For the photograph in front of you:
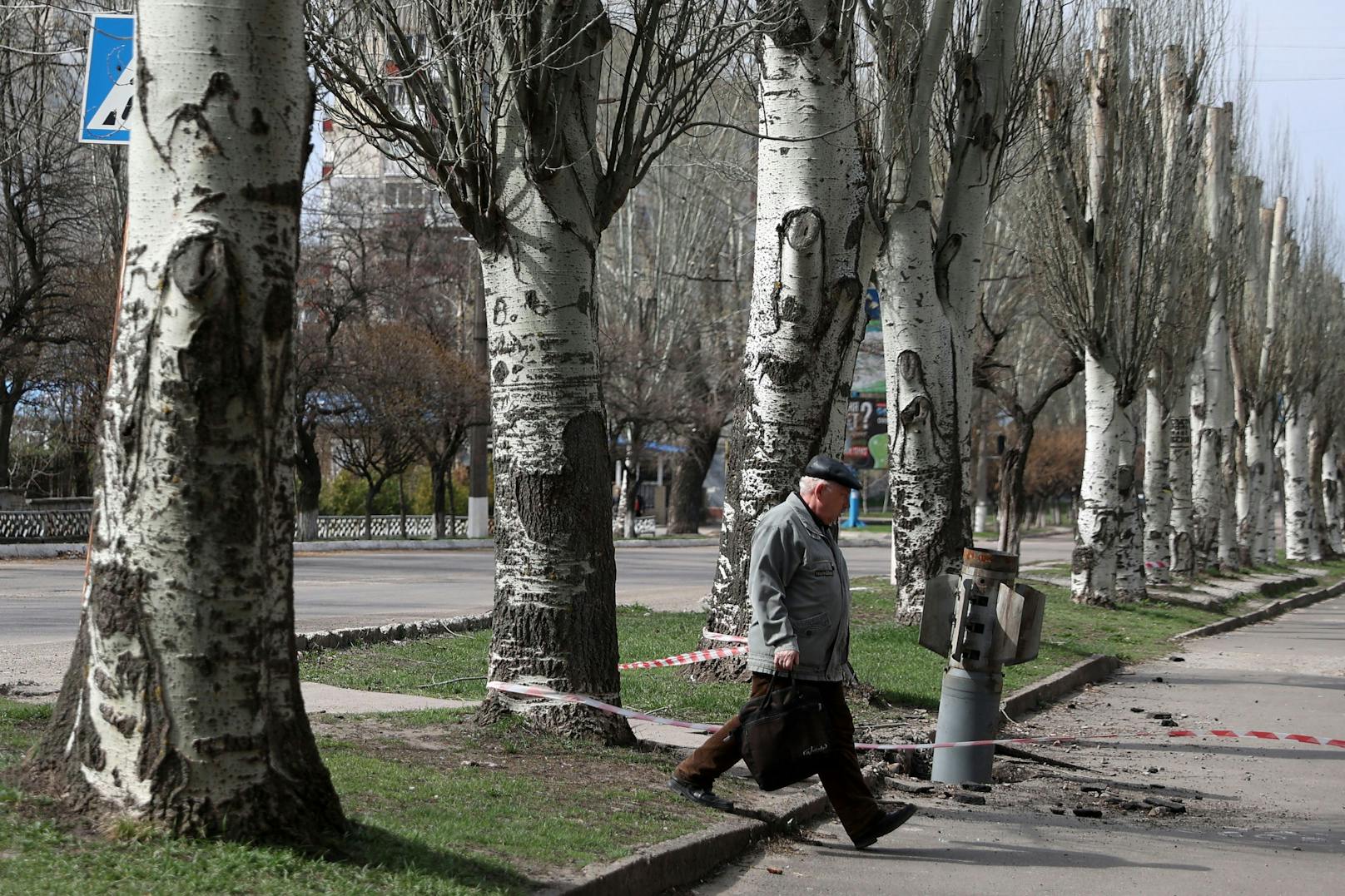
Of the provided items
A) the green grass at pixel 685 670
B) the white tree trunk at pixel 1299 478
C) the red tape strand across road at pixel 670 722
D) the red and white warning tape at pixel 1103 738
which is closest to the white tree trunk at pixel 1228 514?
the white tree trunk at pixel 1299 478

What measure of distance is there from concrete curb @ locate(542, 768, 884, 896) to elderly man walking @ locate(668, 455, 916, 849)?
335 mm

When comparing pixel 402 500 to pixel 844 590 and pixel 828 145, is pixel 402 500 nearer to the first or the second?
pixel 828 145

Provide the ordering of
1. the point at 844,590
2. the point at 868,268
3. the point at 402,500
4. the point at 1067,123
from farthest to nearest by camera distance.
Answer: the point at 402,500, the point at 1067,123, the point at 868,268, the point at 844,590

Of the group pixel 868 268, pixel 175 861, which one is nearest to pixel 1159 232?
pixel 868 268

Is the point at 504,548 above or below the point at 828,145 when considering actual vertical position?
below

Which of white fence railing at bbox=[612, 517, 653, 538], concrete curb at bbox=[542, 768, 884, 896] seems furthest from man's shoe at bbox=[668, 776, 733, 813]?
white fence railing at bbox=[612, 517, 653, 538]

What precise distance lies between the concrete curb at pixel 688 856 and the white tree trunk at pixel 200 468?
42.1 inches

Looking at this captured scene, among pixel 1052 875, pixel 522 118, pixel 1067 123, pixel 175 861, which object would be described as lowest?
pixel 1052 875

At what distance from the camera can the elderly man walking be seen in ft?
22.1

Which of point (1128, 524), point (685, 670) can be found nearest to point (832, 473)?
point (685, 670)

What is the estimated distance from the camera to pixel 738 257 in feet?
149

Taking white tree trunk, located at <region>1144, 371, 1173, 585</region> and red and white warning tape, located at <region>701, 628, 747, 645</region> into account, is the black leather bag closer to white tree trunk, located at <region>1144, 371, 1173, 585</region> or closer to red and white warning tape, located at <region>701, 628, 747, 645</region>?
red and white warning tape, located at <region>701, 628, 747, 645</region>

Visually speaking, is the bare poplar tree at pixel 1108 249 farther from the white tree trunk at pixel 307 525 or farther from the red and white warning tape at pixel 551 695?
the white tree trunk at pixel 307 525

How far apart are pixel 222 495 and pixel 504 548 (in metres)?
3.13
